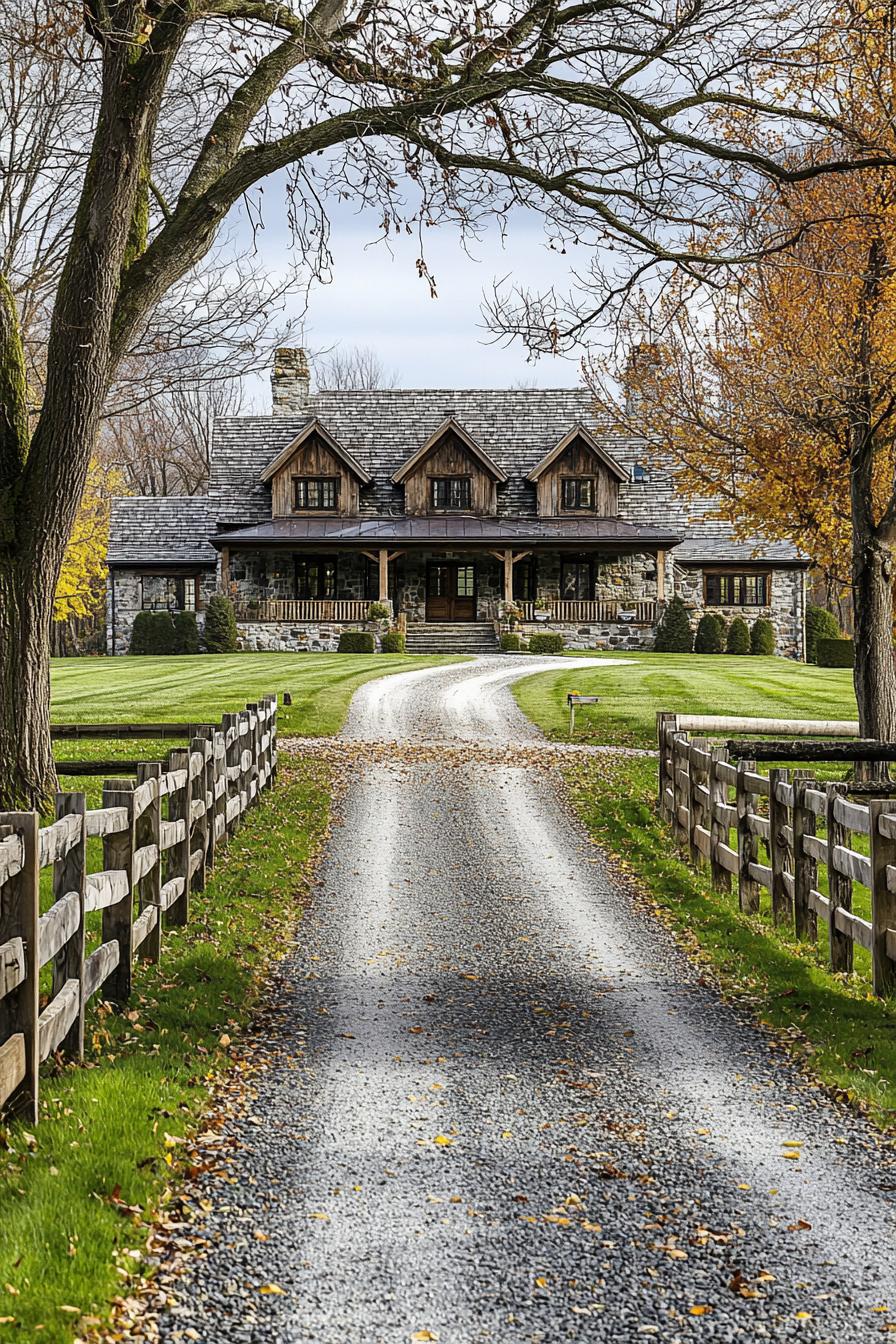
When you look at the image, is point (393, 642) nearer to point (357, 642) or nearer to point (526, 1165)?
point (357, 642)

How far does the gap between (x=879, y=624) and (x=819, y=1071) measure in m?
10.2

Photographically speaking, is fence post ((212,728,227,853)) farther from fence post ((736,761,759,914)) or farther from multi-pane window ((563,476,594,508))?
multi-pane window ((563,476,594,508))

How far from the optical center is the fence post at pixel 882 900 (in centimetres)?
667

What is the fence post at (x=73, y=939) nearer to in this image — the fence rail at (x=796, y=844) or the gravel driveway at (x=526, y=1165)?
the gravel driveway at (x=526, y=1165)

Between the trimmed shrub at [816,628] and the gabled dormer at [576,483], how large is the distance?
775 cm

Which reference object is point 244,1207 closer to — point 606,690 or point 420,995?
point 420,995

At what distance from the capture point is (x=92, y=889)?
5.86m

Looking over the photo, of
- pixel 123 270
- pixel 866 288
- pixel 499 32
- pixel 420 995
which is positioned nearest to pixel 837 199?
pixel 866 288

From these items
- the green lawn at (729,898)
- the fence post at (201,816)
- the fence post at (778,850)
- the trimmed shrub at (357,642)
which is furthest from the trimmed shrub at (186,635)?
the fence post at (778,850)

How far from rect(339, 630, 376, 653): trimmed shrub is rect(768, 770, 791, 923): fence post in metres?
29.4

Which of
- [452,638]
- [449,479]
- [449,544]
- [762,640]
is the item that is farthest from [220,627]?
[762,640]

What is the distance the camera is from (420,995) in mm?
7293

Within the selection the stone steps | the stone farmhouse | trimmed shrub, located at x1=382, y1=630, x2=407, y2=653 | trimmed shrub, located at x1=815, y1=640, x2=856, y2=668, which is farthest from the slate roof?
trimmed shrub, located at x1=382, y1=630, x2=407, y2=653

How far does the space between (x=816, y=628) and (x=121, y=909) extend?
119 feet
